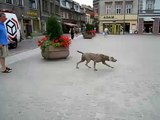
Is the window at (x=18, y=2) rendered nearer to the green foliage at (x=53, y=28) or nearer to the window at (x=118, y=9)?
the green foliage at (x=53, y=28)

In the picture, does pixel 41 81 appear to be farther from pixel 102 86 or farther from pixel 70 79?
pixel 102 86

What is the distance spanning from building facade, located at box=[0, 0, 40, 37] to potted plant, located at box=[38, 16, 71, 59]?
18.1 metres

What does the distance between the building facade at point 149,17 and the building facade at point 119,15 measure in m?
1.44

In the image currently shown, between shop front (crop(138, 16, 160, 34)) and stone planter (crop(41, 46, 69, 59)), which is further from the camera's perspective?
shop front (crop(138, 16, 160, 34))

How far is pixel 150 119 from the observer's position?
4086 mm

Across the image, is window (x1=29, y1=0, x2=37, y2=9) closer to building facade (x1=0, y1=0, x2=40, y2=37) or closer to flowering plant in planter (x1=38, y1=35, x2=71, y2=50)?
building facade (x1=0, y1=0, x2=40, y2=37)

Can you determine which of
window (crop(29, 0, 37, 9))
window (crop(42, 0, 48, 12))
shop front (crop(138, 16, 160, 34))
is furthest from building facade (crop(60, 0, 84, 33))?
shop front (crop(138, 16, 160, 34))

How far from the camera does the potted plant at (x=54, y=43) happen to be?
10.0 m

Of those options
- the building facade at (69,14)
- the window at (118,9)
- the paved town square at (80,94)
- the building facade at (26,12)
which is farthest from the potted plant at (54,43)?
the window at (118,9)

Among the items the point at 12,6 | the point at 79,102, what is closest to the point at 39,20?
the point at 12,6

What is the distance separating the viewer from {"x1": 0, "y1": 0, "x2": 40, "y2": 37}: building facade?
28391mm

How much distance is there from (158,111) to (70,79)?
9.86 ft

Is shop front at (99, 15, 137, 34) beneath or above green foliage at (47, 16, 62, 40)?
above

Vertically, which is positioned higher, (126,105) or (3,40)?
(3,40)
